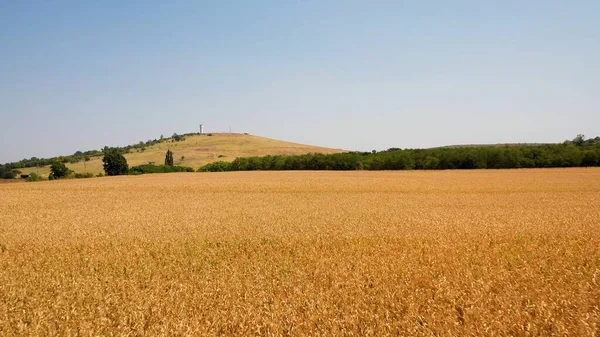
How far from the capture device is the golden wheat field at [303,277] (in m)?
5.67

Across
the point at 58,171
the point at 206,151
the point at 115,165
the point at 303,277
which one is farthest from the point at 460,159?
the point at 206,151

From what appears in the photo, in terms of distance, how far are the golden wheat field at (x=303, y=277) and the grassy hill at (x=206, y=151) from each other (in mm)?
86838

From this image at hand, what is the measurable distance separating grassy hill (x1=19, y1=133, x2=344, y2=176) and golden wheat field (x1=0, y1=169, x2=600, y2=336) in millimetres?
86838

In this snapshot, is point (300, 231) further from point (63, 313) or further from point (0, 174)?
point (0, 174)

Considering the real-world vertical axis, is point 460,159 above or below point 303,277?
above

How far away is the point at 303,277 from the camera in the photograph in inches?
309

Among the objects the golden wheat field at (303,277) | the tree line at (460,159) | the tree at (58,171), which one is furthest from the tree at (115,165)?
the golden wheat field at (303,277)

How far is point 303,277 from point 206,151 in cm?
11935

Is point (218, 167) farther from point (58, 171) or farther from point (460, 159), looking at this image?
point (460, 159)

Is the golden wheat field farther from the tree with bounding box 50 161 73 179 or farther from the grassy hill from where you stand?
the grassy hill

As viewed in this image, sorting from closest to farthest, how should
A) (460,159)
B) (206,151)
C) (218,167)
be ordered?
(460,159), (218,167), (206,151)

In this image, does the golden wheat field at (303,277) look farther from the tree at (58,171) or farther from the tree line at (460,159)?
the tree at (58,171)

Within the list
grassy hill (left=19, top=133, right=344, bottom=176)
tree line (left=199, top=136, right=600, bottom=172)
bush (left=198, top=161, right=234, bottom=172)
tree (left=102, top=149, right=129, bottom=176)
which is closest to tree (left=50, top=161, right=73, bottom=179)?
tree (left=102, top=149, right=129, bottom=176)

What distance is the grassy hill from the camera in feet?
349
